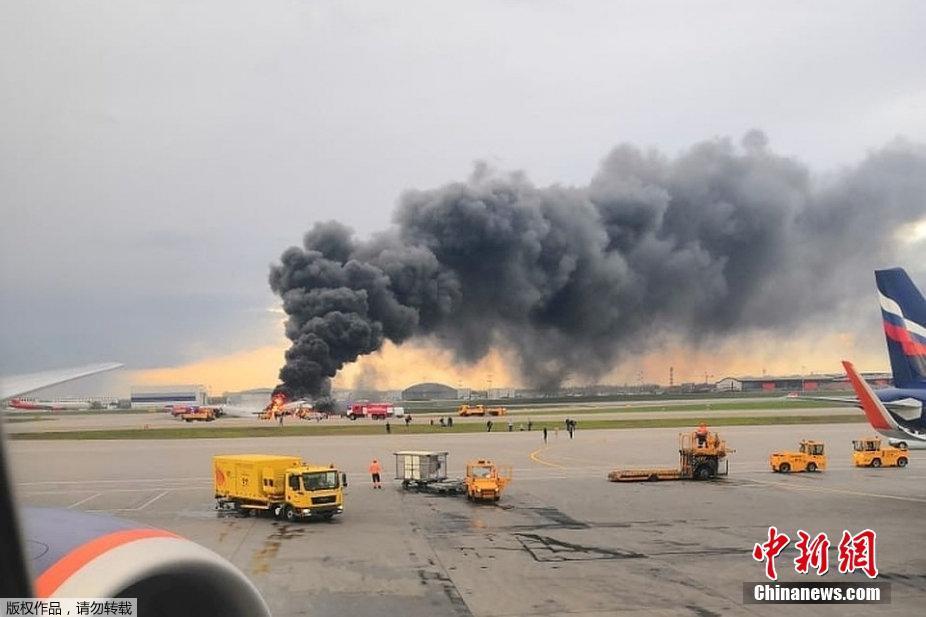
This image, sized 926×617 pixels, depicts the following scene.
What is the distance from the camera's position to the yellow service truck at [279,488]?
91.0ft

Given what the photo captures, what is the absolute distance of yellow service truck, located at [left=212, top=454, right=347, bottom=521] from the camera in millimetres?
27734

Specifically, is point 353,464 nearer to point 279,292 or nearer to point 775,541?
point 775,541

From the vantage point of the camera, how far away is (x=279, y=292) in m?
118

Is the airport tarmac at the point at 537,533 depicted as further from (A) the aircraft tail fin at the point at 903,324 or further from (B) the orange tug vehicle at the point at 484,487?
(A) the aircraft tail fin at the point at 903,324

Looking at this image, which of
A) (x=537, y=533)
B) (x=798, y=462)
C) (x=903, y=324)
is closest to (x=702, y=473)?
(x=798, y=462)

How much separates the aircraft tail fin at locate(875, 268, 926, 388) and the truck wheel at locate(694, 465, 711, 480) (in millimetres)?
11216

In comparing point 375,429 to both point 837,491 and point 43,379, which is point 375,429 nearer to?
point 837,491

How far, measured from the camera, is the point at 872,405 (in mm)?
26906

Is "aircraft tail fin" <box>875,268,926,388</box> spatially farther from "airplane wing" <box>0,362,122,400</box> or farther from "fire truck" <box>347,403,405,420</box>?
"fire truck" <box>347,403,405,420</box>

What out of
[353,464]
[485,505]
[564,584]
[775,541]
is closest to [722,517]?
[775,541]

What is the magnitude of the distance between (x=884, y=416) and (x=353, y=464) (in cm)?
2834

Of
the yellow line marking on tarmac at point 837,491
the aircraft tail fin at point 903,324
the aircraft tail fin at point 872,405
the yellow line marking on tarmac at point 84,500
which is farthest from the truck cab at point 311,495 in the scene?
the aircraft tail fin at point 903,324

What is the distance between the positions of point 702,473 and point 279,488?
2061cm

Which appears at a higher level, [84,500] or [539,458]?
[84,500]
